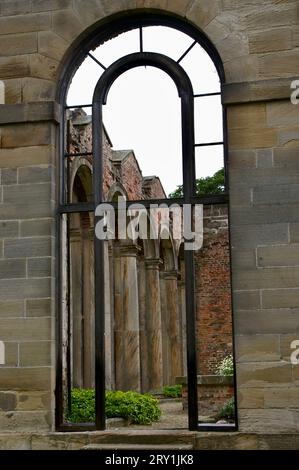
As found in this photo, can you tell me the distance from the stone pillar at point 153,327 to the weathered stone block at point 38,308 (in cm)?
1142

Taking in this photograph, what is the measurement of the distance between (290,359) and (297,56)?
3035 millimetres

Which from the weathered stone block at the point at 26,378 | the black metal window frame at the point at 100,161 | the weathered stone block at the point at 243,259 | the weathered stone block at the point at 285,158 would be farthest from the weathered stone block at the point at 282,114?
the weathered stone block at the point at 26,378

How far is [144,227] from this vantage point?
18953 mm

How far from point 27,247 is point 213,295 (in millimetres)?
11871

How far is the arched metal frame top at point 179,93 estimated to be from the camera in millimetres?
7852

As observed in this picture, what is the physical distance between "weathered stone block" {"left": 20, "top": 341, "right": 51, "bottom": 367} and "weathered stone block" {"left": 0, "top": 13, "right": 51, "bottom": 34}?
3421 mm

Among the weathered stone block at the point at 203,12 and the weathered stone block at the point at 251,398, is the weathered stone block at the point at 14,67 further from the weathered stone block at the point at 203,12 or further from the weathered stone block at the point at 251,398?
the weathered stone block at the point at 251,398

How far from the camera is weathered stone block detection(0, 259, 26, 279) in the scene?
7871 millimetres

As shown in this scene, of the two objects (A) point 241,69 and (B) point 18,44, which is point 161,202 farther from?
(B) point 18,44

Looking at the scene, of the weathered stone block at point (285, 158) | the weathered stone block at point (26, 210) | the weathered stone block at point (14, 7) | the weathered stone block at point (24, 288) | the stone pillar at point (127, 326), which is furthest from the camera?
the stone pillar at point (127, 326)

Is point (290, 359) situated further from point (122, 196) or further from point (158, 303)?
point (158, 303)

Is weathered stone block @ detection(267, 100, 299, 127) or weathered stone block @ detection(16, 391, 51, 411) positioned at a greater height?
weathered stone block @ detection(267, 100, 299, 127)

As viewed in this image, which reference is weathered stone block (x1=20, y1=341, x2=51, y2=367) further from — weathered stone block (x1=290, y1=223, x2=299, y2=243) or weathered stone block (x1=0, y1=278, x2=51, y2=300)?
weathered stone block (x1=290, y1=223, x2=299, y2=243)

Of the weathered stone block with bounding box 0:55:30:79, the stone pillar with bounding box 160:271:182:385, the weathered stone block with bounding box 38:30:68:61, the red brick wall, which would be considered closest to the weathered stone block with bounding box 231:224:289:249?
the weathered stone block with bounding box 38:30:68:61
